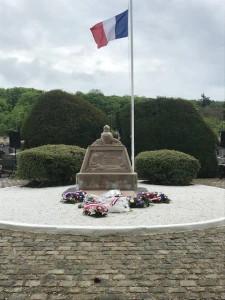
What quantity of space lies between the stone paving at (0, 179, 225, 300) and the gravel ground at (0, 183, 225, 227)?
29.9 inches

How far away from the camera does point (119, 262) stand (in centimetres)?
561

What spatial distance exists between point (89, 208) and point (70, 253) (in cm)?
239

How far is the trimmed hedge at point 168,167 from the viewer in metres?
14.4

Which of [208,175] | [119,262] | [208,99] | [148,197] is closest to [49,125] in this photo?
[208,175]

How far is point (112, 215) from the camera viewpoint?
8.33 meters

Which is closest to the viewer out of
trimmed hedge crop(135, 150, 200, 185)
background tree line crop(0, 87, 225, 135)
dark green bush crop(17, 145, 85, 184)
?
dark green bush crop(17, 145, 85, 184)

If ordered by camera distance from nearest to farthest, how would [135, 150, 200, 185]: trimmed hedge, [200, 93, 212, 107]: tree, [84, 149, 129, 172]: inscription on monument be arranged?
[84, 149, 129, 172]: inscription on monument
[135, 150, 200, 185]: trimmed hedge
[200, 93, 212, 107]: tree

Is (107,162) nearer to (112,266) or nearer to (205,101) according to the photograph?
(112,266)

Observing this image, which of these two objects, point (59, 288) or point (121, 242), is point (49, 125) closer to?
point (121, 242)

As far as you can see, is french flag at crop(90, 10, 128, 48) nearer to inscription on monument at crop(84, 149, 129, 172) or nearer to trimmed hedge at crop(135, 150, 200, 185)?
inscription on monument at crop(84, 149, 129, 172)

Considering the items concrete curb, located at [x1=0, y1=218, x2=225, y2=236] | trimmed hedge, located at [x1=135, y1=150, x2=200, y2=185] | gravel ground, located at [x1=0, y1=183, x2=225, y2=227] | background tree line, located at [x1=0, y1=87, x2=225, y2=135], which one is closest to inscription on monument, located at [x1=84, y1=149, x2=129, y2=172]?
gravel ground, located at [x1=0, y1=183, x2=225, y2=227]

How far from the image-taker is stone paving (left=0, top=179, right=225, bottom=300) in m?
4.68

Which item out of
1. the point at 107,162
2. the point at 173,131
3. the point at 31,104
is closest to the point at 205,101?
the point at 31,104

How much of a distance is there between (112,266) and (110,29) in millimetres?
9839
